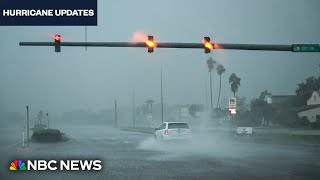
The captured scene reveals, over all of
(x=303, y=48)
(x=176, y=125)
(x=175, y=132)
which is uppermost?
(x=303, y=48)

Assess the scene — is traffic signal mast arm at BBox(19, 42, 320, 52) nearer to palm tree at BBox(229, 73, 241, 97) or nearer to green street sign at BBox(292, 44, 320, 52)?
green street sign at BBox(292, 44, 320, 52)

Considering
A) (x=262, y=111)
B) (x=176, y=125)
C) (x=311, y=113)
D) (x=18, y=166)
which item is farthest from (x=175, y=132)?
(x=262, y=111)

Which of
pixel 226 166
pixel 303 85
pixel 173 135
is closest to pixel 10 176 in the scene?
pixel 226 166

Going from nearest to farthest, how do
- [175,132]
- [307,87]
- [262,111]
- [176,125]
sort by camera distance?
[175,132] < [176,125] < [262,111] < [307,87]

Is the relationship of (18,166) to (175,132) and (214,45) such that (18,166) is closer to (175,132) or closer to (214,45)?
(214,45)

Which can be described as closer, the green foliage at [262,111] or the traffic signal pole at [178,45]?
the traffic signal pole at [178,45]

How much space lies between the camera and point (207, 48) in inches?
822

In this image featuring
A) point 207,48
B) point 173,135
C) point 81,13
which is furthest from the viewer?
point 173,135

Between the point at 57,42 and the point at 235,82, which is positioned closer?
the point at 57,42

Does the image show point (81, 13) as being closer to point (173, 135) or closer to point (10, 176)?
point (173, 135)

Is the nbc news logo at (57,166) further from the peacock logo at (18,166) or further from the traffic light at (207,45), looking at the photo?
the traffic light at (207,45)

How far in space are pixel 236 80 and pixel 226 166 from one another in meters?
81.9

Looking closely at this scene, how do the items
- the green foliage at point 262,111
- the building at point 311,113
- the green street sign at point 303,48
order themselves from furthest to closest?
the green foliage at point 262,111 < the building at point 311,113 < the green street sign at point 303,48

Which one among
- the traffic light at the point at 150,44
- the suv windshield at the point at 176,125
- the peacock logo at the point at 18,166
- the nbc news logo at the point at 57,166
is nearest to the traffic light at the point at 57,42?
the traffic light at the point at 150,44
